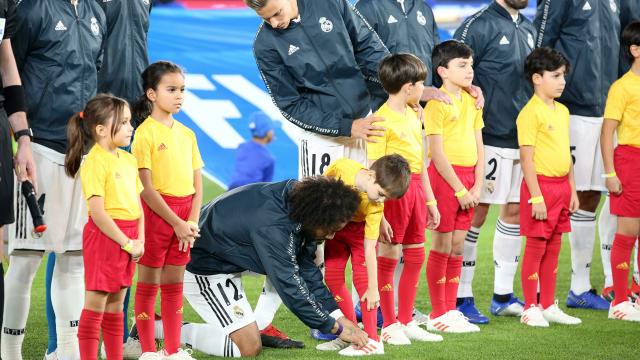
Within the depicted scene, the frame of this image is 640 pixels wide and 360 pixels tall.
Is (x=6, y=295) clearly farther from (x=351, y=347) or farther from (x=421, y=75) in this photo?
(x=421, y=75)

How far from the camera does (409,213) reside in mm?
5582

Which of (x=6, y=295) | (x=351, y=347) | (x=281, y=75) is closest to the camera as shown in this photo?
(x=6, y=295)

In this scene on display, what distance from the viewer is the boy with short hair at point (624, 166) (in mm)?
6391

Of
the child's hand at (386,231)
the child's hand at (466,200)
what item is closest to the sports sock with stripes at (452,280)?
the child's hand at (466,200)

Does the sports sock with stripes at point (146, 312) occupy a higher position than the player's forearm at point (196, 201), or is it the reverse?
the player's forearm at point (196, 201)

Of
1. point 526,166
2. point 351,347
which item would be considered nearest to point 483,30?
point 526,166

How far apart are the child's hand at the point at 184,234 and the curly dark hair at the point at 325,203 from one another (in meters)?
0.50

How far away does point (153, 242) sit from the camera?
504 centimetres

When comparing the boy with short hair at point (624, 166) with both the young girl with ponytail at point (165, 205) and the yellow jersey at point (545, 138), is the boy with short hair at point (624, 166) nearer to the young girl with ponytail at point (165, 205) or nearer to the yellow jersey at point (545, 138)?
the yellow jersey at point (545, 138)

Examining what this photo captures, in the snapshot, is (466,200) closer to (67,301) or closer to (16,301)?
(67,301)

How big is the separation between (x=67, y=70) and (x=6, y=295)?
107cm

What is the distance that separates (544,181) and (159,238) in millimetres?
2385

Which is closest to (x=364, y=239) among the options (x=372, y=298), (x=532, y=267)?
(x=372, y=298)

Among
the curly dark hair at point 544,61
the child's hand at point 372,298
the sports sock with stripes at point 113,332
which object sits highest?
the curly dark hair at point 544,61
